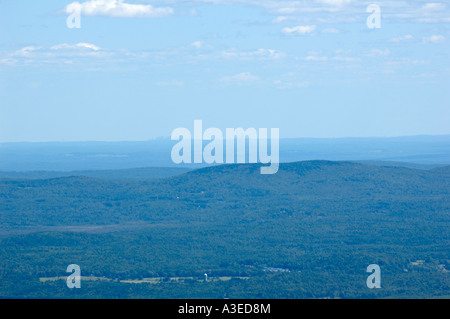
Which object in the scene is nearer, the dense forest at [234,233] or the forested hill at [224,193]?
the dense forest at [234,233]

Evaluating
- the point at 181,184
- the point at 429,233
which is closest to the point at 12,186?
the point at 181,184

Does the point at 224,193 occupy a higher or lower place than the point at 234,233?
higher

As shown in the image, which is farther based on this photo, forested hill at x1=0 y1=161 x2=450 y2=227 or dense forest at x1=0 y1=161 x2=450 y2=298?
forested hill at x1=0 y1=161 x2=450 y2=227

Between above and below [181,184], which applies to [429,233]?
below

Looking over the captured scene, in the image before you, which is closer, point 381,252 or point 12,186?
point 381,252

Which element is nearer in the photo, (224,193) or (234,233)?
(234,233)

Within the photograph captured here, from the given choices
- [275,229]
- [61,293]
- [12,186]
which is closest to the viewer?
[61,293]
